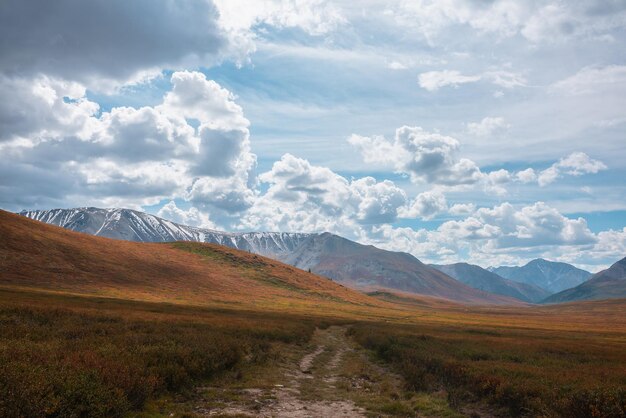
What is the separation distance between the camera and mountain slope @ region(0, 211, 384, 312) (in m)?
94.8

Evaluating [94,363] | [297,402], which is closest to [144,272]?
[297,402]

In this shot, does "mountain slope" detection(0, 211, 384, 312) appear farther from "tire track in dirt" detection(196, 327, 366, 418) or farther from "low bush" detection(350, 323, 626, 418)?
"low bush" detection(350, 323, 626, 418)

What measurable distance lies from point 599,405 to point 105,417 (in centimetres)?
1705

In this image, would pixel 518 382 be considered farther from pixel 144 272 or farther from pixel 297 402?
pixel 144 272

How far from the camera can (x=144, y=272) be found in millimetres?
129125

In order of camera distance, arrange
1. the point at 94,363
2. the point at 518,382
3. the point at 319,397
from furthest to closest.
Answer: the point at 319,397 → the point at 518,382 → the point at 94,363

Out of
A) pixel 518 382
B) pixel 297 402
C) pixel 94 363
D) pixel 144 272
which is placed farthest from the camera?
pixel 144 272

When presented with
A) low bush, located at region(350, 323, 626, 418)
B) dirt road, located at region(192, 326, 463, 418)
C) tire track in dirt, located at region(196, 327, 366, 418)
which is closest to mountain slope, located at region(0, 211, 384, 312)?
dirt road, located at region(192, 326, 463, 418)

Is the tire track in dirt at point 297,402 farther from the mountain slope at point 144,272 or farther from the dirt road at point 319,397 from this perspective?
the mountain slope at point 144,272

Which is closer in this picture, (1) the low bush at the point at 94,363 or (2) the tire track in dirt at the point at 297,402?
(1) the low bush at the point at 94,363

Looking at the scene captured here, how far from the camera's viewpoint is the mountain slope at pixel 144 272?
94.8 meters

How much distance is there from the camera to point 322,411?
57.7 feet

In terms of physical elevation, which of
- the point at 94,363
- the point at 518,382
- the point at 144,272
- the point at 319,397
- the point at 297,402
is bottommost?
the point at 144,272

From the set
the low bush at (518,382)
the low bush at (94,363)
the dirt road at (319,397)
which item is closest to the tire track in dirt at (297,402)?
the dirt road at (319,397)
